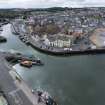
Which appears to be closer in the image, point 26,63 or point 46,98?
point 46,98

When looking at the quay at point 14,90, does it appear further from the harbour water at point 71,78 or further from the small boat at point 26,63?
the small boat at point 26,63

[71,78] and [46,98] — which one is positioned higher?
[46,98]

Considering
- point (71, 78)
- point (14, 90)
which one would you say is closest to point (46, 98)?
point (14, 90)

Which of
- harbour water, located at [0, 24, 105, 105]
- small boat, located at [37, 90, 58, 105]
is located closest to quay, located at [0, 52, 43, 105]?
small boat, located at [37, 90, 58, 105]

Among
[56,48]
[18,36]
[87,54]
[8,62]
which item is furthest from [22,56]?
[18,36]

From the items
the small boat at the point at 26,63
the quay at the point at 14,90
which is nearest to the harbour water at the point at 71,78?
the small boat at the point at 26,63

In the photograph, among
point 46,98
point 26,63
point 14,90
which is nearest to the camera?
point 46,98

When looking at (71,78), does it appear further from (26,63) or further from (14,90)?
(26,63)
